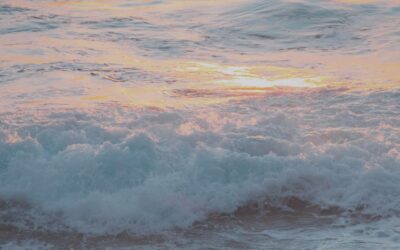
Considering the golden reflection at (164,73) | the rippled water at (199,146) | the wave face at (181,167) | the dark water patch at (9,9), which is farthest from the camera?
the dark water patch at (9,9)

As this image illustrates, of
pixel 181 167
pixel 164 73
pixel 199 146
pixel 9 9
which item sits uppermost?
pixel 9 9

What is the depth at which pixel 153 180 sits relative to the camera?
5438mm

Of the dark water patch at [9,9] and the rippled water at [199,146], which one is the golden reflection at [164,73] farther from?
the dark water patch at [9,9]

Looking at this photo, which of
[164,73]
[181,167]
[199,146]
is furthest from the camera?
[164,73]

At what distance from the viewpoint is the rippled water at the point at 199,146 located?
16.3ft

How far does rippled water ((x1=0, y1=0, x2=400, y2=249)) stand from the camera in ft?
16.3

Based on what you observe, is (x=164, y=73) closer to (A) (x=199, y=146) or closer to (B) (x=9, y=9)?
(A) (x=199, y=146)

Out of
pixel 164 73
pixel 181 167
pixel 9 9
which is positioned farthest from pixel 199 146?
pixel 9 9

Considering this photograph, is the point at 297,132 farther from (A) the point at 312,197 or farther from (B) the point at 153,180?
(B) the point at 153,180

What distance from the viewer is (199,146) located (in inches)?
231

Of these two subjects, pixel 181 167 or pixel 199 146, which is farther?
pixel 199 146

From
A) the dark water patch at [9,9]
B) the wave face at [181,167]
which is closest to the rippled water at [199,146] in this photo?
the wave face at [181,167]

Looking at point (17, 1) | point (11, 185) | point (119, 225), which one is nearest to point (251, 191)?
point (119, 225)

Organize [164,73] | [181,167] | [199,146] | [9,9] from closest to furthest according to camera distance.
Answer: [181,167]
[199,146]
[164,73]
[9,9]
